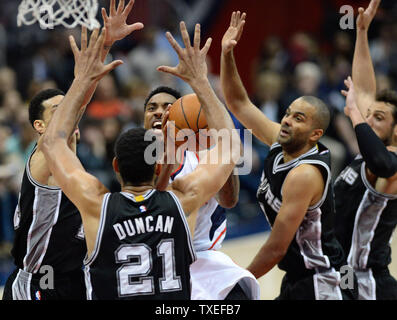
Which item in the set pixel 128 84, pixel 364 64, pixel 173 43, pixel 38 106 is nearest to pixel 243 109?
pixel 364 64

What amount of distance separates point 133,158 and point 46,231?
1.26 meters

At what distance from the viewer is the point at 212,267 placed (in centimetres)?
440

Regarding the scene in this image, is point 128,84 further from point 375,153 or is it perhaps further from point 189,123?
point 375,153

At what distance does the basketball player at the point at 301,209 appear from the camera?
4438 mm

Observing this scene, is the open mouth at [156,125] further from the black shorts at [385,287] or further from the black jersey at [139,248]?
the black shorts at [385,287]

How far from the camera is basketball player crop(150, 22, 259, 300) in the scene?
3816mm

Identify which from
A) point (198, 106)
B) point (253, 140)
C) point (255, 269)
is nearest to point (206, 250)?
point (255, 269)

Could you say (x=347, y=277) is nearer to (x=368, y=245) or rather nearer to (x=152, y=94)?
(x=368, y=245)

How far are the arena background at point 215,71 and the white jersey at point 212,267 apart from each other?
3.08 meters

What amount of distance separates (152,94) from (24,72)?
569cm

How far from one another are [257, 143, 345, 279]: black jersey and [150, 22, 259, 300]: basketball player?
34cm

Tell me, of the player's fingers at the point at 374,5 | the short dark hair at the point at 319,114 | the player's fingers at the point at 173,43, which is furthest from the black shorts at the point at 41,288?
the player's fingers at the point at 374,5
